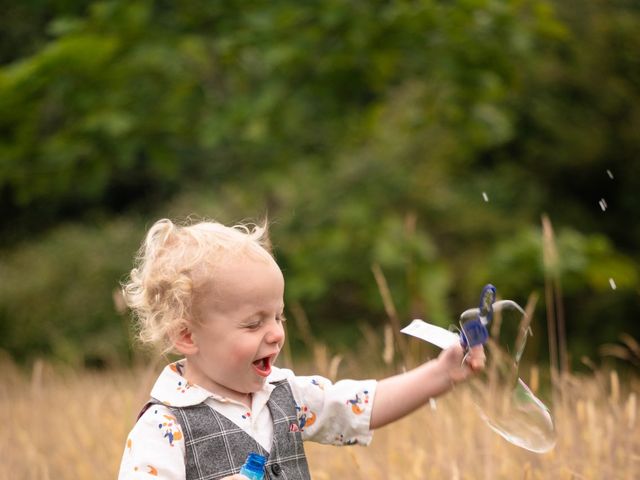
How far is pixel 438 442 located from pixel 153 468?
4.43ft

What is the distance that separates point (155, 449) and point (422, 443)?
1.67 metres

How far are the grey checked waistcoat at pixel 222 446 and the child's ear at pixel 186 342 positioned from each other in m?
0.12

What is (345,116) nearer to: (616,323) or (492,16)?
(492,16)

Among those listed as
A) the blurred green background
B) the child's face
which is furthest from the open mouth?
the blurred green background

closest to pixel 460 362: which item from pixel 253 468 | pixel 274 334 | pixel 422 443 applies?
pixel 274 334

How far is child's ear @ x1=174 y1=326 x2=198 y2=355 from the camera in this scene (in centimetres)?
190

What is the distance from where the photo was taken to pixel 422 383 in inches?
79.4

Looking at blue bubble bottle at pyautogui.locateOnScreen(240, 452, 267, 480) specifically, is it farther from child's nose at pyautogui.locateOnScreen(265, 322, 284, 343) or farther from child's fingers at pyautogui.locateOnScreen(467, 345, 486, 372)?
child's fingers at pyautogui.locateOnScreen(467, 345, 486, 372)

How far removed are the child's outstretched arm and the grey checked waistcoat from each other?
0.26 meters

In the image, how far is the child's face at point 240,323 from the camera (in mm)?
1837

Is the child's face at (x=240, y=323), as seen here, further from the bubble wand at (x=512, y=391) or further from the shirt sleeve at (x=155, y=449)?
the bubble wand at (x=512, y=391)

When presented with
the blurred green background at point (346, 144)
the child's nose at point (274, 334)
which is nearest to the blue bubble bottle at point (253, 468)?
the child's nose at point (274, 334)

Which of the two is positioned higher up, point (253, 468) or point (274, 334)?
point (274, 334)

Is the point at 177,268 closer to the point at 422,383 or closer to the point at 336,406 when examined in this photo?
the point at 336,406
